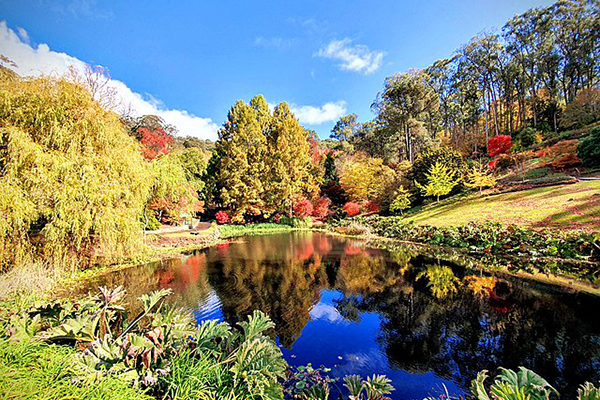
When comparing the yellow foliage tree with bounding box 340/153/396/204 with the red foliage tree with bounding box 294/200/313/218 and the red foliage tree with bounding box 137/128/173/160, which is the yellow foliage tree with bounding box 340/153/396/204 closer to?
the red foliage tree with bounding box 294/200/313/218

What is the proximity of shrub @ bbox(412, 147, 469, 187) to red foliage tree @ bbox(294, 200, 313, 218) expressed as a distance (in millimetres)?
11172

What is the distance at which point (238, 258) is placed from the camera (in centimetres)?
1078

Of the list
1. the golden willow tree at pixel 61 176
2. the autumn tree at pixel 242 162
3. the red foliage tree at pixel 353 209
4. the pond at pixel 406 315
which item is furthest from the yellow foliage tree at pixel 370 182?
the golden willow tree at pixel 61 176

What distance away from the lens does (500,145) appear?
25.0 m

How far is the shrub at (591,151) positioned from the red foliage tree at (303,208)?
2190cm

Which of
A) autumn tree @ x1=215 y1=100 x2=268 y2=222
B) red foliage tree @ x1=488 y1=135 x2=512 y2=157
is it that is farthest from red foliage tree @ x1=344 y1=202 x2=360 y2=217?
red foliage tree @ x1=488 y1=135 x2=512 y2=157

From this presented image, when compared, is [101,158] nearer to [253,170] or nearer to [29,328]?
[29,328]

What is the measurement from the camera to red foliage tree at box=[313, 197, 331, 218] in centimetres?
2677

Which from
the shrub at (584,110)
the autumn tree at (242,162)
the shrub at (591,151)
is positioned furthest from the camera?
the autumn tree at (242,162)

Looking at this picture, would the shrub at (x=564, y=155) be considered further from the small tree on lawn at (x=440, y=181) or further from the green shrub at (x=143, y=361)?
the green shrub at (x=143, y=361)

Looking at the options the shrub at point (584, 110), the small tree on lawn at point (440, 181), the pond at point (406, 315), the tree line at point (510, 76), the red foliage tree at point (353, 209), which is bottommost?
the pond at point (406, 315)

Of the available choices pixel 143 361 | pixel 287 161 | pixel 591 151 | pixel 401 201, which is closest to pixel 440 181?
pixel 401 201

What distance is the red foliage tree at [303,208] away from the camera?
25.8 metres

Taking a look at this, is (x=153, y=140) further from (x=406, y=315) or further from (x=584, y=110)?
(x=584, y=110)
